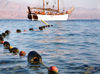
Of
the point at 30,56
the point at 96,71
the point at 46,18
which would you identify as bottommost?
the point at 96,71

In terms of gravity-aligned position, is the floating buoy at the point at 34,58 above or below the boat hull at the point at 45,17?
below

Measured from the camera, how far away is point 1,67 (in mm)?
10812

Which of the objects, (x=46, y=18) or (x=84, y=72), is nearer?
(x=84, y=72)

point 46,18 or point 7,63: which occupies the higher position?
point 46,18

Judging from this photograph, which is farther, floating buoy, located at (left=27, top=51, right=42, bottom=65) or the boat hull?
the boat hull

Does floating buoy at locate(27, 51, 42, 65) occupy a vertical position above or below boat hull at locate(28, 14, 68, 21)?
below

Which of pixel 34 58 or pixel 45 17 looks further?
pixel 45 17

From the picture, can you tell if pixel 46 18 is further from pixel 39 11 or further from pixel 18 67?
pixel 18 67

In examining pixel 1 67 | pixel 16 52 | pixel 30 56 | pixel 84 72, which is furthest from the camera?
pixel 16 52

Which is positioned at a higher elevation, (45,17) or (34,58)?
(45,17)

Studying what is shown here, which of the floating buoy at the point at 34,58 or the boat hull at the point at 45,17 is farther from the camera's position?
the boat hull at the point at 45,17

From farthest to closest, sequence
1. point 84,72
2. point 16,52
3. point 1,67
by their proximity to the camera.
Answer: point 16,52
point 1,67
point 84,72

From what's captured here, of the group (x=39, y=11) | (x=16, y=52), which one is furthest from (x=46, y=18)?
(x=16, y=52)

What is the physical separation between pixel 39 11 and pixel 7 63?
127 meters
